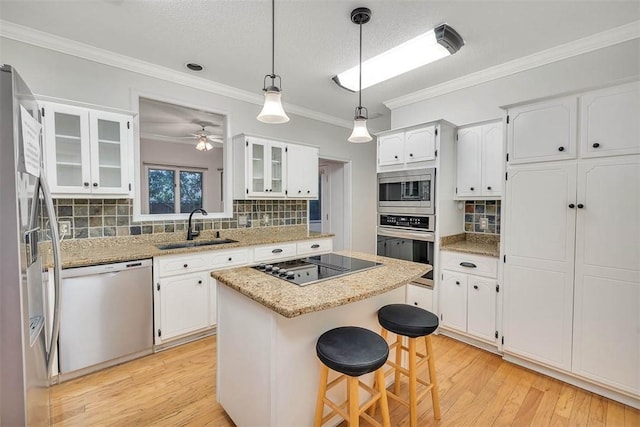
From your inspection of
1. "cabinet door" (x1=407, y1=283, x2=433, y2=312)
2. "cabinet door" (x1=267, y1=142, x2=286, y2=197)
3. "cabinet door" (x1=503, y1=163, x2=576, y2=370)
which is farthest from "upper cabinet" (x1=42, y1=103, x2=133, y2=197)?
"cabinet door" (x1=503, y1=163, x2=576, y2=370)

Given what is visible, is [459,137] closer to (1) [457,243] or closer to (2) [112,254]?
(1) [457,243]

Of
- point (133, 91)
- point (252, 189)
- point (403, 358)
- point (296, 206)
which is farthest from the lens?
point (296, 206)

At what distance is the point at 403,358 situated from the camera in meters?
2.09

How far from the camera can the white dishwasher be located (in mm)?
2086

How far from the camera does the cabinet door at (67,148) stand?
2.21 metres

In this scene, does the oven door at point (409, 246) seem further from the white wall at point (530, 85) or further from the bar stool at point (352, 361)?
the bar stool at point (352, 361)

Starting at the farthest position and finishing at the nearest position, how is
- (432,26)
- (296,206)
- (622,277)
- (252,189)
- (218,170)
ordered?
(218,170), (296,206), (252,189), (432,26), (622,277)

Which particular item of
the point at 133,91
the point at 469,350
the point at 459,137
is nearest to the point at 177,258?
the point at 133,91

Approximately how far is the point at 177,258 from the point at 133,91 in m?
1.69

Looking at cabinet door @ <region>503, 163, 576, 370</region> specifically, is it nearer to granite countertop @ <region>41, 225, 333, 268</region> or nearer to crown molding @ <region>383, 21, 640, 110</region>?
crown molding @ <region>383, 21, 640, 110</region>

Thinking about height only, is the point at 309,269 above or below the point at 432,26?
below

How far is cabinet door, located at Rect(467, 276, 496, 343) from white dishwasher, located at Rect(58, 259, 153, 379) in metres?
2.85

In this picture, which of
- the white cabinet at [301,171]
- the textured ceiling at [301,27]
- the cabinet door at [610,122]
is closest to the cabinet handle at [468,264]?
the cabinet door at [610,122]

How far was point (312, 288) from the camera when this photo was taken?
1470 millimetres
